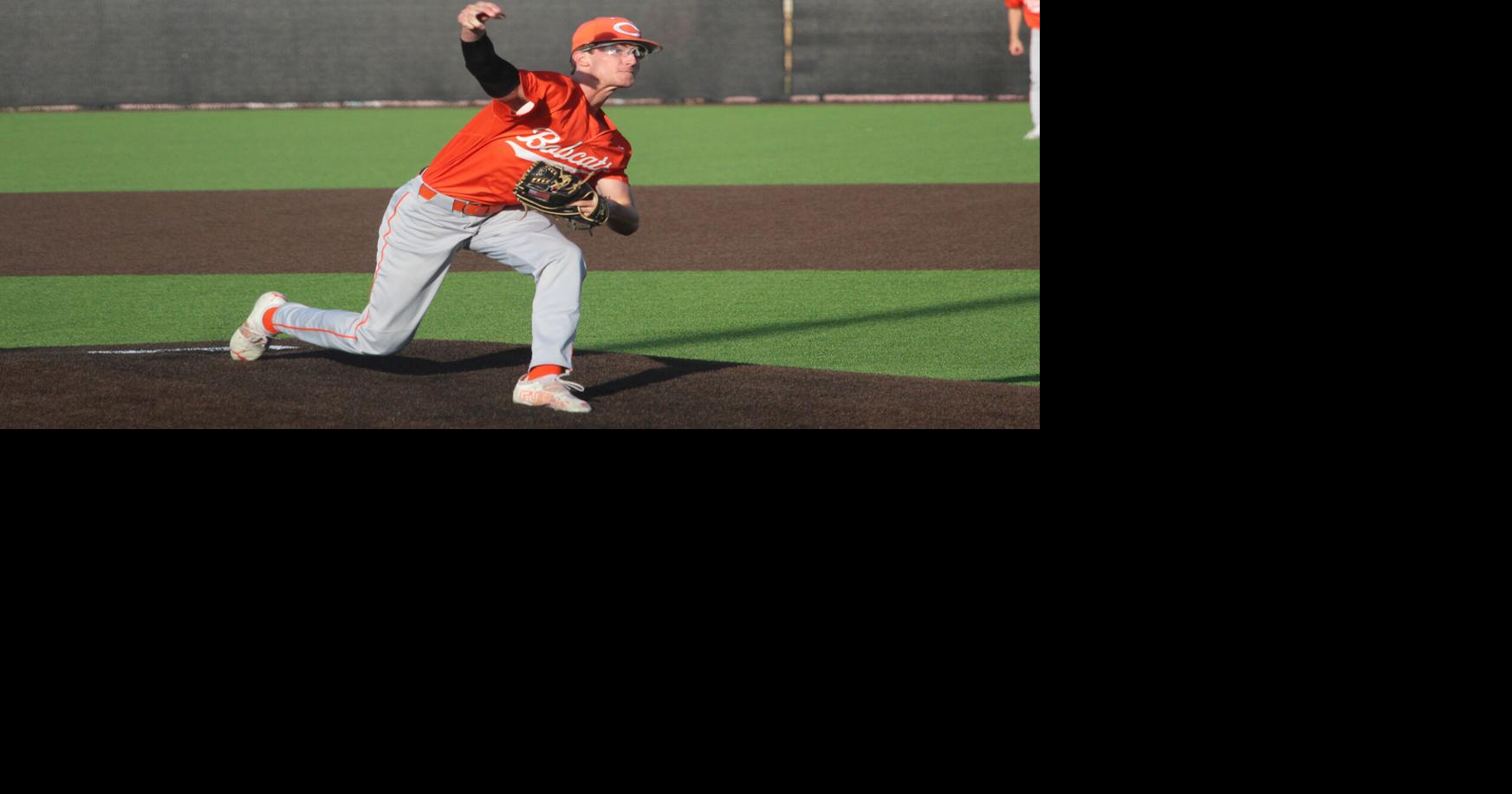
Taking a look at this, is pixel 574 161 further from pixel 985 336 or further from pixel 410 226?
pixel 985 336

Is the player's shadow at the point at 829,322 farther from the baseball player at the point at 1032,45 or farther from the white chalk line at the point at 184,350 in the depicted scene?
the baseball player at the point at 1032,45

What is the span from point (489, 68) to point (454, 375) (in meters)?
1.30

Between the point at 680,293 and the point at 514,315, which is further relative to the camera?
the point at 680,293

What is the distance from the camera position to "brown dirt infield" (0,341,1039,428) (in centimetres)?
462

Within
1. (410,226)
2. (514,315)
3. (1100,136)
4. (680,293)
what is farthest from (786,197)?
(1100,136)

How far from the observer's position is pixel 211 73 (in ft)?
74.3

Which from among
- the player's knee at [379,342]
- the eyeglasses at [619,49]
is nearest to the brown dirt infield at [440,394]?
the player's knee at [379,342]

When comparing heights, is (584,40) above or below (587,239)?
above

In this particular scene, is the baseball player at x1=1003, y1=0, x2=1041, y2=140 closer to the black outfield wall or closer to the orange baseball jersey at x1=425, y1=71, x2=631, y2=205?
the black outfield wall

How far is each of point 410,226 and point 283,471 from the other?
3.24m

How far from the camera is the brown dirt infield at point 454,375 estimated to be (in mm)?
4676

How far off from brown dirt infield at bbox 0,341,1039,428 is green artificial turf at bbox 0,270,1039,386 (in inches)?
32.6

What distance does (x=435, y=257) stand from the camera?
16.7 feet

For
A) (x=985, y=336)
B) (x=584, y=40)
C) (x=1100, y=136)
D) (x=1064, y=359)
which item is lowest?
(x=985, y=336)
